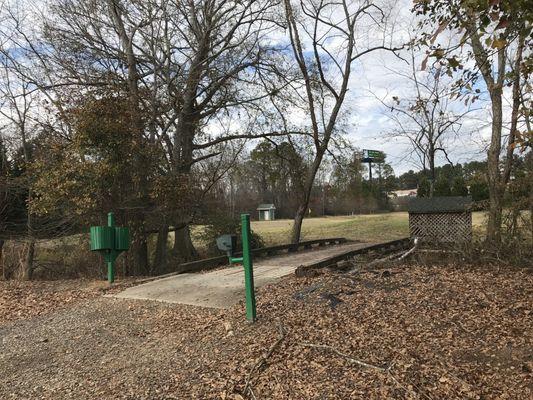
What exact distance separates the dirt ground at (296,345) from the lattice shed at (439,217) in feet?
33.5

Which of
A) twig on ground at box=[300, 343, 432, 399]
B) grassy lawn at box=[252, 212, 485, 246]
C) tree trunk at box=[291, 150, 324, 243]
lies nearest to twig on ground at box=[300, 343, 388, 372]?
twig on ground at box=[300, 343, 432, 399]

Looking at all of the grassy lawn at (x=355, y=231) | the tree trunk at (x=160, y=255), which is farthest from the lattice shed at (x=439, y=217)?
the tree trunk at (x=160, y=255)

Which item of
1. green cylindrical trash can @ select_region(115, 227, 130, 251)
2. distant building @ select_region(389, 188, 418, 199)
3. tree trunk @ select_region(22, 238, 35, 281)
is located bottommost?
tree trunk @ select_region(22, 238, 35, 281)

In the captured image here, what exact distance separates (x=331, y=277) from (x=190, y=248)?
8.90 m

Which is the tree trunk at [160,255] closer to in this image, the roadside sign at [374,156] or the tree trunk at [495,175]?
the tree trunk at [495,175]

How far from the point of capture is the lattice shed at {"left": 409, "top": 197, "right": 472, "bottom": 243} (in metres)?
17.2

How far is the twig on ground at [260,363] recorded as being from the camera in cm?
398

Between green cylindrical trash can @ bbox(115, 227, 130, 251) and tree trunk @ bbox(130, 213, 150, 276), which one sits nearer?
green cylindrical trash can @ bbox(115, 227, 130, 251)

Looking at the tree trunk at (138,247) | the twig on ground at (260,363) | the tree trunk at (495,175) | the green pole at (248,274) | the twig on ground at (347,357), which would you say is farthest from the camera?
the tree trunk at (138,247)

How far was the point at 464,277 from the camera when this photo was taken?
25.2 ft

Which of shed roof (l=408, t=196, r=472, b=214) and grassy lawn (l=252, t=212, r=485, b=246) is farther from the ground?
shed roof (l=408, t=196, r=472, b=214)

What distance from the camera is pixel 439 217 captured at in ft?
59.7

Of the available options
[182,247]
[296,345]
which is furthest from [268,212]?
[296,345]

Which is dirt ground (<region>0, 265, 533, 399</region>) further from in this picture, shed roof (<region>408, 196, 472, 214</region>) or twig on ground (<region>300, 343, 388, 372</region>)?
shed roof (<region>408, 196, 472, 214</region>)
